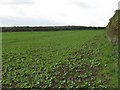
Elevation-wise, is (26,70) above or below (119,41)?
below

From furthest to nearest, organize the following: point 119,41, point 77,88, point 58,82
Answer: point 119,41 → point 58,82 → point 77,88

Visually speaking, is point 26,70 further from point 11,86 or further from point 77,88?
point 77,88

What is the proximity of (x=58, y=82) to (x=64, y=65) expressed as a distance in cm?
286

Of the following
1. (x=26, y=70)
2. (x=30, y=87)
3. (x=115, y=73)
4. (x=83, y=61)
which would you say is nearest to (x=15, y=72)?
(x=26, y=70)

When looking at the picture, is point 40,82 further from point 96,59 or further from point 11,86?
point 96,59

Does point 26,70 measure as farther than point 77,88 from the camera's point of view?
Yes

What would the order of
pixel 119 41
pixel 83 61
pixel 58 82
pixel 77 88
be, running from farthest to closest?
pixel 119 41 → pixel 83 61 → pixel 58 82 → pixel 77 88

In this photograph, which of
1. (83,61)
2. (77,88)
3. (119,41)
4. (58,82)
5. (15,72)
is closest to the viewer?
(77,88)

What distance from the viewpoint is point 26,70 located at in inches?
545

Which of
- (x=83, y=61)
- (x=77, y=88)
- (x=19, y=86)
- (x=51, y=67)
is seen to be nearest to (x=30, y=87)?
Result: (x=19, y=86)

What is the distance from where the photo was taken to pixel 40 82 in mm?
11703

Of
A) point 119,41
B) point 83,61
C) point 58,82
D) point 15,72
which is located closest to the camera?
point 58,82

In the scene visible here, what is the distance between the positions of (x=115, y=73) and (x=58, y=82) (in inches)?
90.2

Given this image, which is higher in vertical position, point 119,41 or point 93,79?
point 119,41
